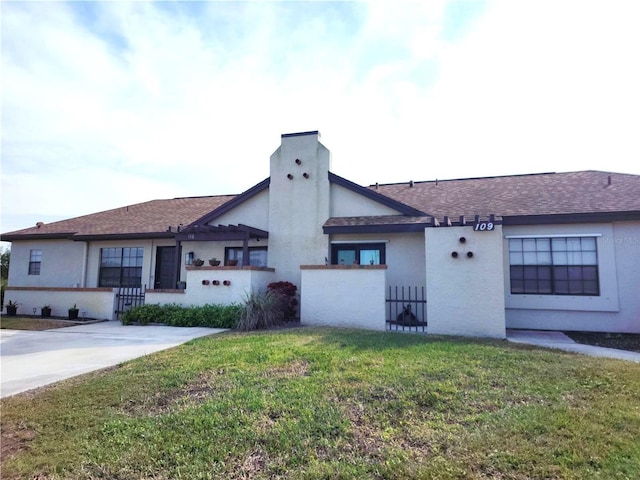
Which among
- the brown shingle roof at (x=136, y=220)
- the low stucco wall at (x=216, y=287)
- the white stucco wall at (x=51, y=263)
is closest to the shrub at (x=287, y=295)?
the low stucco wall at (x=216, y=287)

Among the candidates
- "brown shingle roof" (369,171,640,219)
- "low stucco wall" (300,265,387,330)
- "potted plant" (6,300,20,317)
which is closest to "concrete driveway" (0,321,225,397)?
"low stucco wall" (300,265,387,330)

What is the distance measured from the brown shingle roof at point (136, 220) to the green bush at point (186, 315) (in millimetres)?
3690

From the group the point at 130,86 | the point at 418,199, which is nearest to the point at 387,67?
the point at 418,199

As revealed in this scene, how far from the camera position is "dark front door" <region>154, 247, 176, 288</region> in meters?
15.6

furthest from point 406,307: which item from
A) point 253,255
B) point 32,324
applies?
point 32,324

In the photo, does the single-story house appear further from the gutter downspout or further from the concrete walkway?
the concrete walkway

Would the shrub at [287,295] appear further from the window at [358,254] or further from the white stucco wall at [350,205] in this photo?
the white stucco wall at [350,205]

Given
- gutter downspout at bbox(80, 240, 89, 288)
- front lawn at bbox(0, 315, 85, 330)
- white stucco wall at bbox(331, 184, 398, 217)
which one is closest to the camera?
front lawn at bbox(0, 315, 85, 330)

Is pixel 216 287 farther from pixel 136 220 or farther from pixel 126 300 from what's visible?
pixel 136 220

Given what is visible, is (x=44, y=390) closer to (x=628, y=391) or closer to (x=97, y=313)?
(x=628, y=391)

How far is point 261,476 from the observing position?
3.22m

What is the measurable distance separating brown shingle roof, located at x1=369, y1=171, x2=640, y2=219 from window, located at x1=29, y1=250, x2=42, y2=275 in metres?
16.4

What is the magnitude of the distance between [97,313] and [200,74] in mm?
9585

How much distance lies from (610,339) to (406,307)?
17.4 feet
